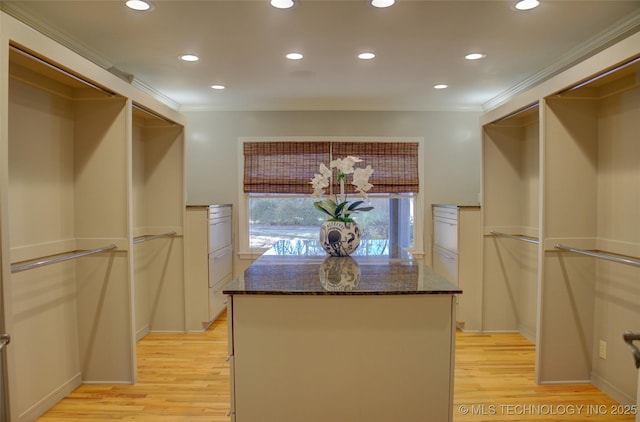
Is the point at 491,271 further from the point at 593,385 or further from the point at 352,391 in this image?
the point at 352,391

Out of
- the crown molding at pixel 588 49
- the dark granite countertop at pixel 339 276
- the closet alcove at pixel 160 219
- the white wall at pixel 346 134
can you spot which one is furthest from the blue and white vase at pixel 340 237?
the white wall at pixel 346 134

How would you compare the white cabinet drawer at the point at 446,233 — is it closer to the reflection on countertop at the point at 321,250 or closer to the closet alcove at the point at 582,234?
the reflection on countertop at the point at 321,250

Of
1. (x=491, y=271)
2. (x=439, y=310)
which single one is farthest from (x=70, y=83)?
(x=491, y=271)

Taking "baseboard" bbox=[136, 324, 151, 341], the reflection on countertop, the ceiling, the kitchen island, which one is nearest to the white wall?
the ceiling

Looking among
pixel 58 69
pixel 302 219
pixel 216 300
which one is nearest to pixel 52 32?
pixel 58 69

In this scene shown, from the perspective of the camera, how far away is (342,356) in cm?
193

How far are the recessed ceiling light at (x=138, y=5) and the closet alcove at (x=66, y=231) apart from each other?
1.73 feet

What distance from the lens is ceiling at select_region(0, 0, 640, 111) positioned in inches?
96.6

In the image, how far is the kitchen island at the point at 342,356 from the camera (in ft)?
6.30

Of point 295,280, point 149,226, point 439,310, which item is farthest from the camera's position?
point 149,226

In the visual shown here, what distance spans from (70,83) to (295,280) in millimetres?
2002

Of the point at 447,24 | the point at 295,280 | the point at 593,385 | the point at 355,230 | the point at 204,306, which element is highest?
the point at 447,24

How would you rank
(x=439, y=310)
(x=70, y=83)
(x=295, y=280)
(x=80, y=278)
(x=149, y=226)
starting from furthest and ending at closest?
(x=149, y=226), (x=80, y=278), (x=70, y=83), (x=295, y=280), (x=439, y=310)

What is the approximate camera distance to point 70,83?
104 inches
